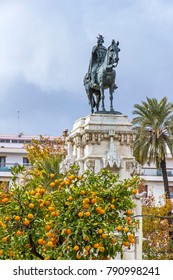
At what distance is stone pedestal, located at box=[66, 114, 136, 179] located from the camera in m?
23.9

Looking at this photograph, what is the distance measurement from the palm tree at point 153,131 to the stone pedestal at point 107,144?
1974 cm

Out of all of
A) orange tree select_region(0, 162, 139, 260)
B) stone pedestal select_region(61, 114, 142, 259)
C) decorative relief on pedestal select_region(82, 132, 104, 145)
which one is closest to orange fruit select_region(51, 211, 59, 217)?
orange tree select_region(0, 162, 139, 260)

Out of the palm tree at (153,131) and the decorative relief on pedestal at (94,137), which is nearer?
the decorative relief on pedestal at (94,137)

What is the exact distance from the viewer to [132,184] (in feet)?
48.2

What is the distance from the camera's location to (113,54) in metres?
24.6

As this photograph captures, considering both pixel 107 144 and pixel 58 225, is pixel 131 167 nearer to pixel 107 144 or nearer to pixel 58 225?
pixel 107 144

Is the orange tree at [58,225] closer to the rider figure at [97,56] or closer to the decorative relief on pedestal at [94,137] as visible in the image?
the decorative relief on pedestal at [94,137]

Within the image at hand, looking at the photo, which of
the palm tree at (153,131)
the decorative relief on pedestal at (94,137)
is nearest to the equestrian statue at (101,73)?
the decorative relief on pedestal at (94,137)

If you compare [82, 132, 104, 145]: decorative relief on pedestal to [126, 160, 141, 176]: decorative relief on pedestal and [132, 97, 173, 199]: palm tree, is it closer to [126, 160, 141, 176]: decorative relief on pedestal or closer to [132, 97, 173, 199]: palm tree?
[126, 160, 141, 176]: decorative relief on pedestal

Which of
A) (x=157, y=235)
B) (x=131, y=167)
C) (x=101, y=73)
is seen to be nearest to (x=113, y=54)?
(x=101, y=73)

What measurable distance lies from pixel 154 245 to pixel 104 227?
26.0m

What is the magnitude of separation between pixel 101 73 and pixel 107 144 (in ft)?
8.04

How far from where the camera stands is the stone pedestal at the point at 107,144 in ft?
78.4
